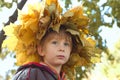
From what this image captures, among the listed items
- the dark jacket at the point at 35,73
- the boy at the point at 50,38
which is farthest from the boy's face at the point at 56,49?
the dark jacket at the point at 35,73

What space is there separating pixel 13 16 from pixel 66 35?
7.92ft

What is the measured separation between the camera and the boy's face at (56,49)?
3.94 m

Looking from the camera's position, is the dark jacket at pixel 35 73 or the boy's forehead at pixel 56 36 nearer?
the dark jacket at pixel 35 73

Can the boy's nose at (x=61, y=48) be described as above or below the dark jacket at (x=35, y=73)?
above

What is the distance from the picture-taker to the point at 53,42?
13.0 ft

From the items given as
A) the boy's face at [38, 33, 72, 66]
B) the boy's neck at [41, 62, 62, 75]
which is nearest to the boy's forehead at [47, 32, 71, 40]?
the boy's face at [38, 33, 72, 66]

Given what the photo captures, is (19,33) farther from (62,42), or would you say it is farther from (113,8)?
(113,8)

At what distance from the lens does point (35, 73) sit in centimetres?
372

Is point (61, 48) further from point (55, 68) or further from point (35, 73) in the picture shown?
point (35, 73)

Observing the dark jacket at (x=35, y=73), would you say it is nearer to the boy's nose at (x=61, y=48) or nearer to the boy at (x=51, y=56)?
the boy at (x=51, y=56)

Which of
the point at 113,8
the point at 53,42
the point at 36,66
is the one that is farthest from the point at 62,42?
the point at 113,8

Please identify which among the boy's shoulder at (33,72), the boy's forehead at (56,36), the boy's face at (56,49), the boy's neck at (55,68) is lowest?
the boy's neck at (55,68)

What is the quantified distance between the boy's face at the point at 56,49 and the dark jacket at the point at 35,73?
147 mm

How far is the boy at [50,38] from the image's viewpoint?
3.95 meters
